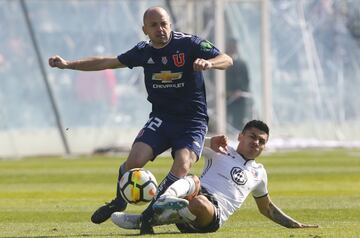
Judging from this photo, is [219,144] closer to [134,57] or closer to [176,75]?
[176,75]

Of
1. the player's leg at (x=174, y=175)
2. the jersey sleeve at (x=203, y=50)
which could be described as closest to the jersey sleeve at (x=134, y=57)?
the jersey sleeve at (x=203, y=50)

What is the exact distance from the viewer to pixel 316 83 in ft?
109

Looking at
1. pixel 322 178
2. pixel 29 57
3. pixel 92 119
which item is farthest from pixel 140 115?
pixel 322 178

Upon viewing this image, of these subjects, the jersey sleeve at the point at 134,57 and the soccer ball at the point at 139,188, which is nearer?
the soccer ball at the point at 139,188

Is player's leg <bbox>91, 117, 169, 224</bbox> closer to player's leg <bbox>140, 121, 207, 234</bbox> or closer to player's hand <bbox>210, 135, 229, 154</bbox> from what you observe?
player's leg <bbox>140, 121, 207, 234</bbox>

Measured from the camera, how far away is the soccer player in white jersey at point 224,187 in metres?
10.3

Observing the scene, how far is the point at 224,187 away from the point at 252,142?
46 cm

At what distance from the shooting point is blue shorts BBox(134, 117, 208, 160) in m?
10.8

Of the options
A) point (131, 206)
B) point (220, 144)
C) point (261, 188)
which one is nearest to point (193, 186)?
point (220, 144)

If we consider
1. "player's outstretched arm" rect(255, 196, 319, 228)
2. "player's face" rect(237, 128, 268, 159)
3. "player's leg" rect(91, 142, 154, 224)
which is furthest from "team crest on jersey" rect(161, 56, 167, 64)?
"player's outstretched arm" rect(255, 196, 319, 228)

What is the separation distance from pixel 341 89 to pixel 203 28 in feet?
16.7

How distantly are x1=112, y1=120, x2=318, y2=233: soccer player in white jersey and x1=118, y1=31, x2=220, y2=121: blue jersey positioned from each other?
40 cm

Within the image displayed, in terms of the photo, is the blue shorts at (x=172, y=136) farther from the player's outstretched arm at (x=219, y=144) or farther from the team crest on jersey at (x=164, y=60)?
the team crest on jersey at (x=164, y=60)

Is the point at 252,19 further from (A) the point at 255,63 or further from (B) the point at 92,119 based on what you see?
(B) the point at 92,119
